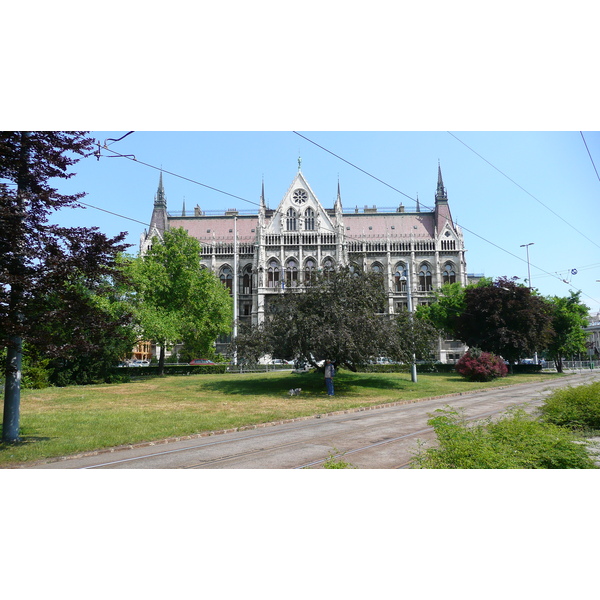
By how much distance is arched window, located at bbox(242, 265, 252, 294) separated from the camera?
6700cm

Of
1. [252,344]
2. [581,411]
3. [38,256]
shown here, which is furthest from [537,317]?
[38,256]

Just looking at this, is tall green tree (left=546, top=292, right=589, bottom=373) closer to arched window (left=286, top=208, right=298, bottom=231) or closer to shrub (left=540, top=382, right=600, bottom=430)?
shrub (left=540, top=382, right=600, bottom=430)

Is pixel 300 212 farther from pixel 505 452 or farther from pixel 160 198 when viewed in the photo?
pixel 505 452

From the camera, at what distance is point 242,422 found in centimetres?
1153

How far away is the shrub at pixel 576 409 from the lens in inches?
373

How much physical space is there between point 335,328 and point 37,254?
12982 mm

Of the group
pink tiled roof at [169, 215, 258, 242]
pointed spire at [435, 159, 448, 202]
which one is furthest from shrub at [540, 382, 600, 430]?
pointed spire at [435, 159, 448, 202]

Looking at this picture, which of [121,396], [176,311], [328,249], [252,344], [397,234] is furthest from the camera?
[397,234]

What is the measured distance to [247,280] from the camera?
221 feet

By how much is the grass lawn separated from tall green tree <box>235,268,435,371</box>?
192cm

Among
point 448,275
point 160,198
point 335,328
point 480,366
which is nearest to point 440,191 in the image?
point 448,275

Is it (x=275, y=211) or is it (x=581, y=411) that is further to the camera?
(x=275, y=211)

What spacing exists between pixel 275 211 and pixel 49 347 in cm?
5892
